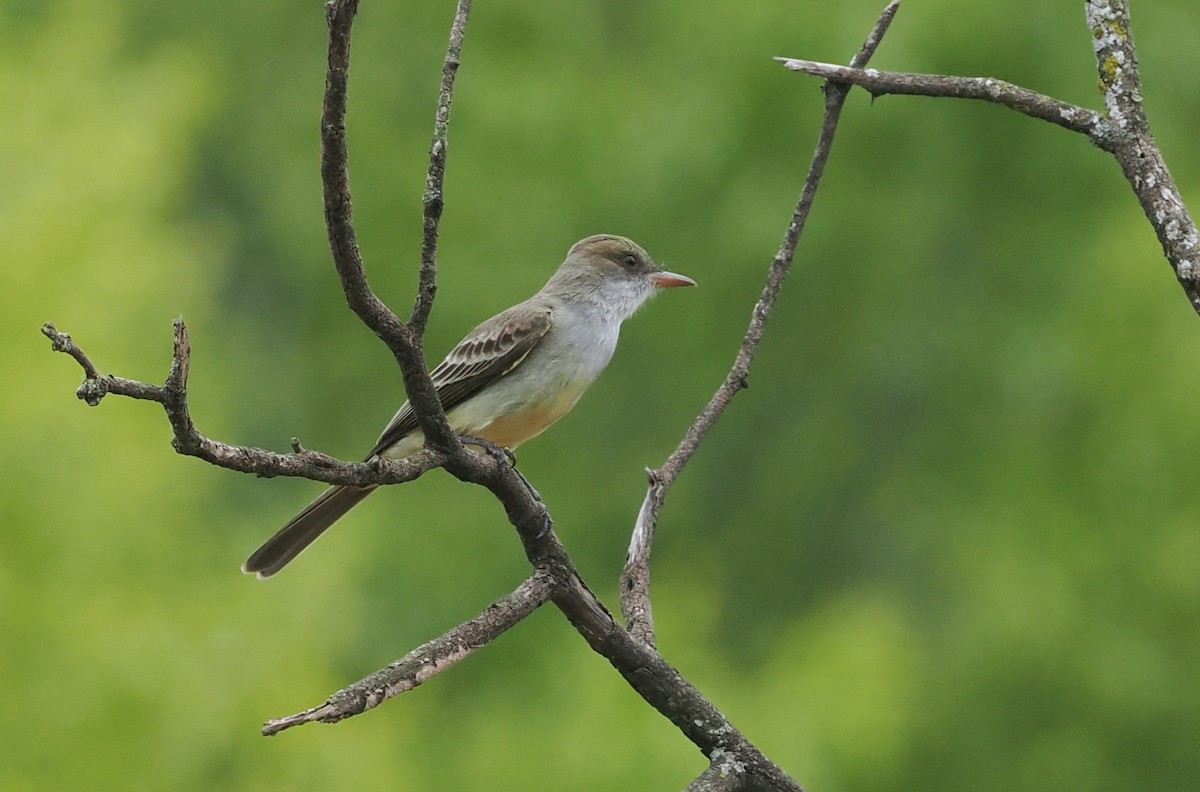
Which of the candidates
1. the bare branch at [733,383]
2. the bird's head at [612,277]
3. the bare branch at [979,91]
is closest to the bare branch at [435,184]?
the bare branch at [979,91]

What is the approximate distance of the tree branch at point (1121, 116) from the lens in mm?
2918

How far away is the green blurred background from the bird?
476 cm

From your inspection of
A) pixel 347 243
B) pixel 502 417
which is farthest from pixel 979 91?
pixel 502 417

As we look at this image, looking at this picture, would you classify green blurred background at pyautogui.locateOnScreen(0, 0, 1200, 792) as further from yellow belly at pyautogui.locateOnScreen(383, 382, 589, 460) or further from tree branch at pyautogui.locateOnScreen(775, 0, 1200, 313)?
tree branch at pyautogui.locateOnScreen(775, 0, 1200, 313)

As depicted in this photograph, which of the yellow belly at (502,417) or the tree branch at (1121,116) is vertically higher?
the yellow belly at (502,417)

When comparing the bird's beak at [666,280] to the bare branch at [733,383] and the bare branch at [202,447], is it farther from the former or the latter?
the bare branch at [202,447]

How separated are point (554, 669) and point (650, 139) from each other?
5861mm

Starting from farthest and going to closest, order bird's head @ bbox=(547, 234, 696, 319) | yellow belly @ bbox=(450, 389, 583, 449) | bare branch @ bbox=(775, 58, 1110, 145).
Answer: bird's head @ bbox=(547, 234, 696, 319) → yellow belly @ bbox=(450, 389, 583, 449) → bare branch @ bbox=(775, 58, 1110, 145)

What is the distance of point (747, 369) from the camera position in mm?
4168

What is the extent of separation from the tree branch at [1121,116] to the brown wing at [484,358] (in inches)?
90.6

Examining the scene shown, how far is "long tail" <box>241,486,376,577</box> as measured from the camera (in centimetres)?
508

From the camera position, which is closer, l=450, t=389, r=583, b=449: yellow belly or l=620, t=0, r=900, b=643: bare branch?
l=620, t=0, r=900, b=643: bare branch

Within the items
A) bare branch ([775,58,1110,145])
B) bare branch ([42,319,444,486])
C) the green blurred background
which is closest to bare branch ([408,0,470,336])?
bare branch ([42,319,444,486])

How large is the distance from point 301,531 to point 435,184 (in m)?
2.75
